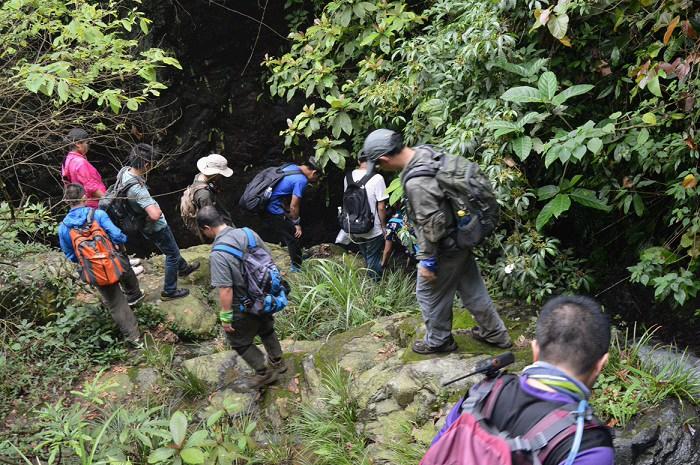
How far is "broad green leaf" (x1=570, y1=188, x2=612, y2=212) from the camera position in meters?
4.97

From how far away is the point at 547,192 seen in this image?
5199 mm

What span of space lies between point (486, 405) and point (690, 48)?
3835 mm

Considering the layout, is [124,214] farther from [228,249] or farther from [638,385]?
[638,385]

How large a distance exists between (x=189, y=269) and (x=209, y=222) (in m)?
3.88

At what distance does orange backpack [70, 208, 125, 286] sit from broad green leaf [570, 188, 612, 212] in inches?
183

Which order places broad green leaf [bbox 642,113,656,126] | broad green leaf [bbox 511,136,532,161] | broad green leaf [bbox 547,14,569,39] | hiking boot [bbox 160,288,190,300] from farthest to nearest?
hiking boot [bbox 160,288,190,300] → broad green leaf [bbox 511,136,532,161] → broad green leaf [bbox 547,14,569,39] → broad green leaf [bbox 642,113,656,126]

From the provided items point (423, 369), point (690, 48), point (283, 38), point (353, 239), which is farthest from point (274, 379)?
point (283, 38)

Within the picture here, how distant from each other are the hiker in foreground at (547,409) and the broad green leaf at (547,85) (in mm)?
3256

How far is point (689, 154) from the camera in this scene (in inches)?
184

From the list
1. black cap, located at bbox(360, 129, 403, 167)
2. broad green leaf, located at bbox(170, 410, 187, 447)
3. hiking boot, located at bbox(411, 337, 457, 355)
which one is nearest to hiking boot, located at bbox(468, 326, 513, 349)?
hiking boot, located at bbox(411, 337, 457, 355)

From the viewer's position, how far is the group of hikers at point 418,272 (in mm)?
1979

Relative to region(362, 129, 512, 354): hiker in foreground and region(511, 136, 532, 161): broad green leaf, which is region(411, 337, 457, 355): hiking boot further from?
region(511, 136, 532, 161): broad green leaf

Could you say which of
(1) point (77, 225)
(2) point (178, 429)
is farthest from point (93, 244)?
(2) point (178, 429)

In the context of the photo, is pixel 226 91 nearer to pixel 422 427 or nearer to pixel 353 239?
pixel 353 239
